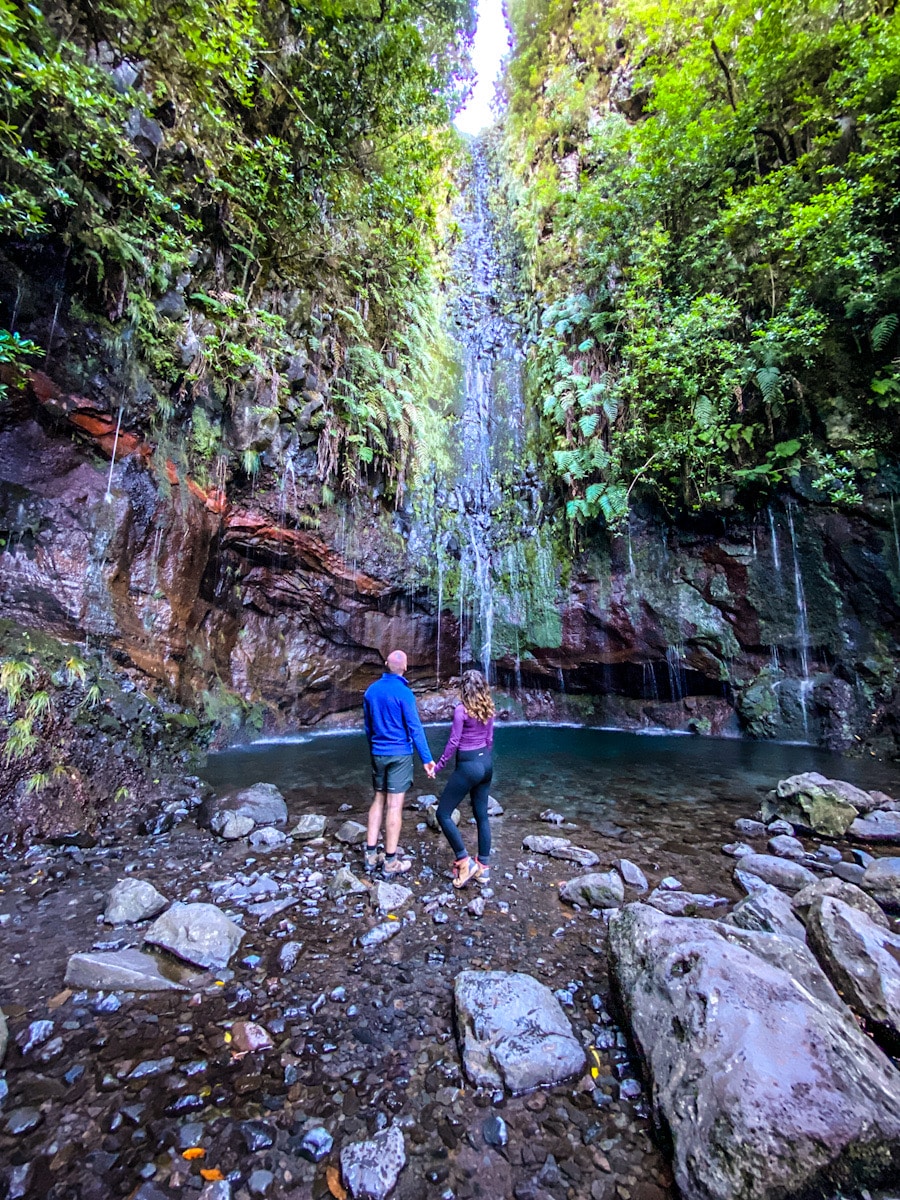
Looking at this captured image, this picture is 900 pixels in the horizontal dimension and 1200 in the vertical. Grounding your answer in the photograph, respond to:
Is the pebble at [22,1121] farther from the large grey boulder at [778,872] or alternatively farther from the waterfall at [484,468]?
the waterfall at [484,468]

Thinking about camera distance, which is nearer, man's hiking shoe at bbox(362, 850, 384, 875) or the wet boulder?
the wet boulder

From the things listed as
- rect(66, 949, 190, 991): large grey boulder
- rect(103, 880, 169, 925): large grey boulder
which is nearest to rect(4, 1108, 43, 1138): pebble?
rect(66, 949, 190, 991): large grey boulder

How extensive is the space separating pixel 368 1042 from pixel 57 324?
991cm

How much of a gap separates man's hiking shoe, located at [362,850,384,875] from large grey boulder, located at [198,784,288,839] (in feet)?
5.01

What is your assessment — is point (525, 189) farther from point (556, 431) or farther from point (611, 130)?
point (556, 431)

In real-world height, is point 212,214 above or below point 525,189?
below

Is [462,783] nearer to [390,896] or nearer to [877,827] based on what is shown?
[390,896]

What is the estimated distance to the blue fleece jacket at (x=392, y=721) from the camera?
4.36 m

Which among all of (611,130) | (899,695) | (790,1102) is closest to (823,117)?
(611,130)

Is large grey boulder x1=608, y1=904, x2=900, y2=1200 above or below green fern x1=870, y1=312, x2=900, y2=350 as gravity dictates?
below

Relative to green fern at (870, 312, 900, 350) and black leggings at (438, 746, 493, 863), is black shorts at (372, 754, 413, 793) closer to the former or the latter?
black leggings at (438, 746, 493, 863)

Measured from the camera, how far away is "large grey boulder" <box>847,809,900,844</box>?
16.5ft

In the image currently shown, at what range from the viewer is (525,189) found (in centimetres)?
1950

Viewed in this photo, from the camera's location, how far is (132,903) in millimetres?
3500
